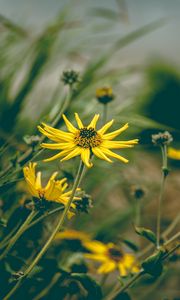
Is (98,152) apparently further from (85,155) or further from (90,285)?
(90,285)

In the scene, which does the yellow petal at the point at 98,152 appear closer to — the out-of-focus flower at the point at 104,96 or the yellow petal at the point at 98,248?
the out-of-focus flower at the point at 104,96

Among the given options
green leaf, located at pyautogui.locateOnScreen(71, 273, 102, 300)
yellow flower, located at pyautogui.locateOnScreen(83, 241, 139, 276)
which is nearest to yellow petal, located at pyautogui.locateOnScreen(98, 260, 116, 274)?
yellow flower, located at pyautogui.locateOnScreen(83, 241, 139, 276)

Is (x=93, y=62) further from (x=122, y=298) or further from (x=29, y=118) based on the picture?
(x=122, y=298)

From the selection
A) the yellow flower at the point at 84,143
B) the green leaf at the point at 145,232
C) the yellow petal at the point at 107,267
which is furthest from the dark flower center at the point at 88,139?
the yellow petal at the point at 107,267

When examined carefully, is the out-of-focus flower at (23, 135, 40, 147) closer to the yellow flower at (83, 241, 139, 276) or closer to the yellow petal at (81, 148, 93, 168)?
the yellow petal at (81, 148, 93, 168)

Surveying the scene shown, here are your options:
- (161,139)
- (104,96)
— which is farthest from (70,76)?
(161,139)

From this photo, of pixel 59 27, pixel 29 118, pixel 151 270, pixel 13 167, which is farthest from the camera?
pixel 29 118

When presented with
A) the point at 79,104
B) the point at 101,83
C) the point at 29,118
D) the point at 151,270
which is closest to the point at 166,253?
the point at 151,270
